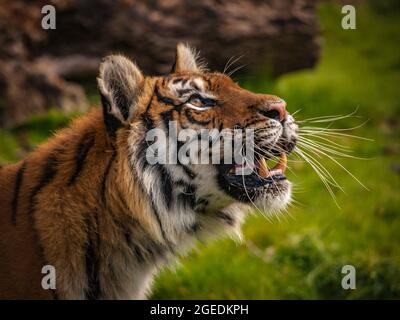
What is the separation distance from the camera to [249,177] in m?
2.86

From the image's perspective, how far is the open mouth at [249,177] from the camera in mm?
2828

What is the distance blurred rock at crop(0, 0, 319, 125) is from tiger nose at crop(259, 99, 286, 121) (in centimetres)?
344

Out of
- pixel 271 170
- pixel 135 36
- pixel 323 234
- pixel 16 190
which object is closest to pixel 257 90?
pixel 135 36

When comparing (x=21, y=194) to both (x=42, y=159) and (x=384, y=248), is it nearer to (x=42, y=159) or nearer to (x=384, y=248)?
(x=42, y=159)

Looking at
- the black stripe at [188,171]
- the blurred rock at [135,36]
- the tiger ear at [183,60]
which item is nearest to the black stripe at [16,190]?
the black stripe at [188,171]

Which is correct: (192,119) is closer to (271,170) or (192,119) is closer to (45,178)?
(271,170)

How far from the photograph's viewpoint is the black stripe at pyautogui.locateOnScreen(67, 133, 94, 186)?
2898 mm

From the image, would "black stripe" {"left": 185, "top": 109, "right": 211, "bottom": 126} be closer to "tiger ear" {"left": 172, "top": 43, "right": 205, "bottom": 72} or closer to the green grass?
"tiger ear" {"left": 172, "top": 43, "right": 205, "bottom": 72}

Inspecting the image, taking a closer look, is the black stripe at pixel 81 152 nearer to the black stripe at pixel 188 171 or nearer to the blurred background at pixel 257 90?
the black stripe at pixel 188 171

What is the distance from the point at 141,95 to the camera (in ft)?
9.74

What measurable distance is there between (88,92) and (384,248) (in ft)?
11.1

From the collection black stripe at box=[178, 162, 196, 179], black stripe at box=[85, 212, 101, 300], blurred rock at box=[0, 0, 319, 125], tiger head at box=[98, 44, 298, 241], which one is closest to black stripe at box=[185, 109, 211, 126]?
tiger head at box=[98, 44, 298, 241]

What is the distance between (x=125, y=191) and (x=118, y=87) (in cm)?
50

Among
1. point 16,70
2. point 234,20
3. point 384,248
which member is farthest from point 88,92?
point 384,248
